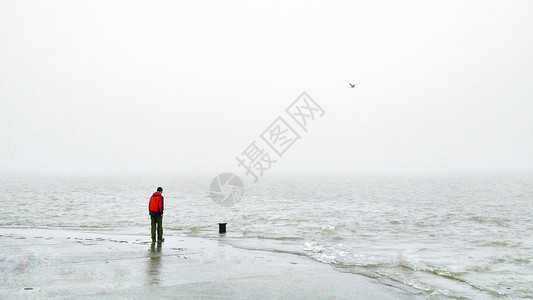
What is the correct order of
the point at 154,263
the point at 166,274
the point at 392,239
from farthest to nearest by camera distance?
1. the point at 392,239
2. the point at 154,263
3. the point at 166,274

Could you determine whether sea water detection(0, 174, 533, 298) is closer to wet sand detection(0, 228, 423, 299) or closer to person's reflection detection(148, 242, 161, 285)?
wet sand detection(0, 228, 423, 299)

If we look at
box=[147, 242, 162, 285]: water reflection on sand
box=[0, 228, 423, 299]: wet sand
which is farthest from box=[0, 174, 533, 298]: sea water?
box=[147, 242, 162, 285]: water reflection on sand

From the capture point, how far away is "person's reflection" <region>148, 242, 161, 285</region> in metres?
9.73

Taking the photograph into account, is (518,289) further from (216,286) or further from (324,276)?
(216,286)

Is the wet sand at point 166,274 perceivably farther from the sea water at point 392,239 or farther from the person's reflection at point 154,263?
the sea water at point 392,239

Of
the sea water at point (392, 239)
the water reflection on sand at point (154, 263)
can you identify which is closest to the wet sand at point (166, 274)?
the water reflection on sand at point (154, 263)

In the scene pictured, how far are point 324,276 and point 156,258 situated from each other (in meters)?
4.67

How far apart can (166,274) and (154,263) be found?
135 centimetres

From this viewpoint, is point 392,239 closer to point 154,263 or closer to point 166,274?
point 154,263

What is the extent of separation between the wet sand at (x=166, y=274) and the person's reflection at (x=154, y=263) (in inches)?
0.8

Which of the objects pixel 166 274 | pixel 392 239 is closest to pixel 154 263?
pixel 166 274

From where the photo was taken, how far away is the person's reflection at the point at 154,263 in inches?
383

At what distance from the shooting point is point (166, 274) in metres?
10.2

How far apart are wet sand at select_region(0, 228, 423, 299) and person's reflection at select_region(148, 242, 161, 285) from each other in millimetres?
22
